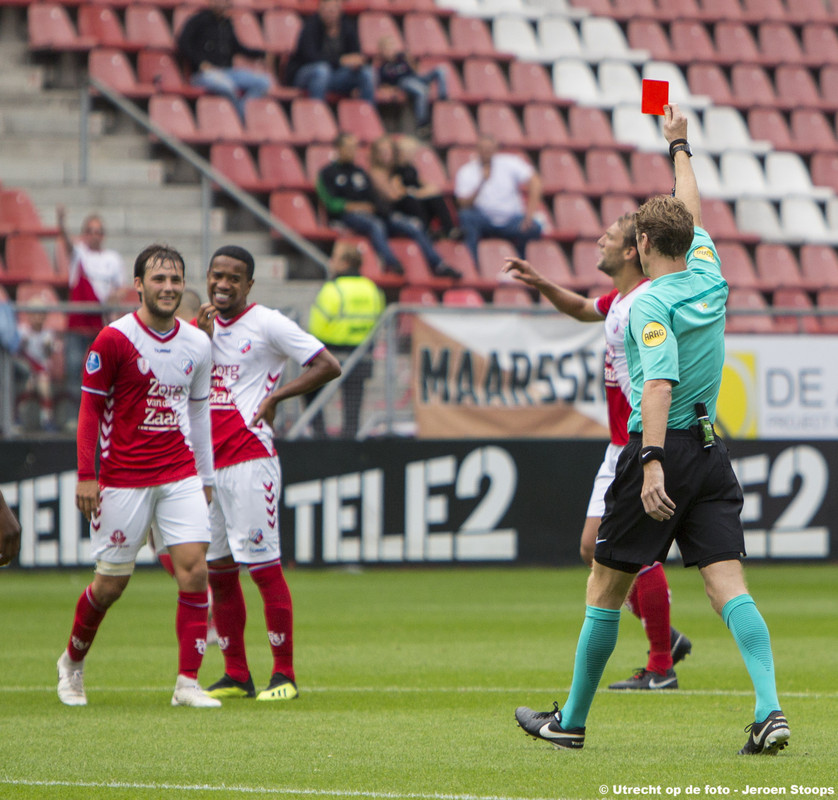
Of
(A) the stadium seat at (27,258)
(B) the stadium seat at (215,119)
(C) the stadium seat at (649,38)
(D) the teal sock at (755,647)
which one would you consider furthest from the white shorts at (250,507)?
(C) the stadium seat at (649,38)

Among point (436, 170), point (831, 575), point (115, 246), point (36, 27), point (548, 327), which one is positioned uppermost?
point (36, 27)

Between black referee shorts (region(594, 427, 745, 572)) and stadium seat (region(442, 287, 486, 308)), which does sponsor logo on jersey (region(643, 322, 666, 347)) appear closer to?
black referee shorts (region(594, 427, 745, 572))

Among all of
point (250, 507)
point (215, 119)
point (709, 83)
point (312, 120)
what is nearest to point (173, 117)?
point (215, 119)

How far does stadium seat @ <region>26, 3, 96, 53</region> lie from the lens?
18.6 meters

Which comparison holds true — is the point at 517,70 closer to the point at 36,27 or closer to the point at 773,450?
the point at 36,27

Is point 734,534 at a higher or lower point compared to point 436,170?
lower

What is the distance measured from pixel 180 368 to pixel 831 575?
360 inches

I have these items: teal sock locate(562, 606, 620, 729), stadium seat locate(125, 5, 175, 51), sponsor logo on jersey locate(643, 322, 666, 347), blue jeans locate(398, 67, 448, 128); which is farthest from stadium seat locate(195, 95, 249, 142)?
teal sock locate(562, 606, 620, 729)

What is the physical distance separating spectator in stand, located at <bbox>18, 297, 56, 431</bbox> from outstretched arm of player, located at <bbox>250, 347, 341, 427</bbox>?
22.3ft

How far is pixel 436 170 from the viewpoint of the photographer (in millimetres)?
19828

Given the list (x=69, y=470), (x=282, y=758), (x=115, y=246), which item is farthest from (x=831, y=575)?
(x=282, y=758)

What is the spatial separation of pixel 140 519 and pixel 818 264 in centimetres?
1597

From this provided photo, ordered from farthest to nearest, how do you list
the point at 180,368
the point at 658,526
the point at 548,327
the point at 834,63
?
the point at 834,63, the point at 548,327, the point at 180,368, the point at 658,526

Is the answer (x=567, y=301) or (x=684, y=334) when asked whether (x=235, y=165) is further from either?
(x=684, y=334)
